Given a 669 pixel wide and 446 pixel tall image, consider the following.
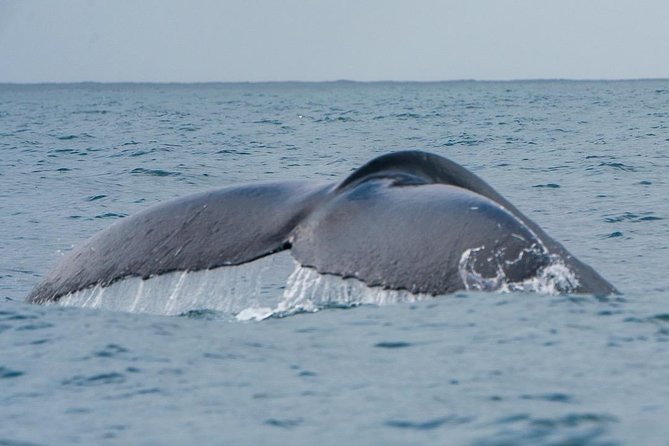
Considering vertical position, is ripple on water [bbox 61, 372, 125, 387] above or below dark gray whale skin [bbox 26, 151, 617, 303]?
below

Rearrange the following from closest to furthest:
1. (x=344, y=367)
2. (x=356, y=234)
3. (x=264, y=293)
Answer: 1. (x=356, y=234)
2. (x=344, y=367)
3. (x=264, y=293)

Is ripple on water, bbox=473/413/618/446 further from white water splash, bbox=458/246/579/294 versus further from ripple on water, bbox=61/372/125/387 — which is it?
ripple on water, bbox=61/372/125/387

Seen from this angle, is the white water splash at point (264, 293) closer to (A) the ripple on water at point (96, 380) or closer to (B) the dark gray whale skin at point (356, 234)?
(B) the dark gray whale skin at point (356, 234)

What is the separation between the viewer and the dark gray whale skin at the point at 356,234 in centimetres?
450

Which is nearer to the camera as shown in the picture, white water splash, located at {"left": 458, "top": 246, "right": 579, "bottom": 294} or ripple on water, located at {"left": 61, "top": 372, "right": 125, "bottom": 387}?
white water splash, located at {"left": 458, "top": 246, "right": 579, "bottom": 294}

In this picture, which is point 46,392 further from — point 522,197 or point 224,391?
point 522,197

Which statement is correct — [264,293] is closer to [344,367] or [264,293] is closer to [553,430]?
[344,367]

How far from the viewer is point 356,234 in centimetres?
478

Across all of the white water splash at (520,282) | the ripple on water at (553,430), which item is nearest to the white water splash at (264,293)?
the white water splash at (520,282)

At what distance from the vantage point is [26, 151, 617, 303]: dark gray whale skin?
4.50 meters

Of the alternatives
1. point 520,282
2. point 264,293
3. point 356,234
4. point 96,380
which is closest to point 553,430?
point 520,282

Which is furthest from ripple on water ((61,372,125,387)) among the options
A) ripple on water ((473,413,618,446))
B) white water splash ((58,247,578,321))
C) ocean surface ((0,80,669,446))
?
ripple on water ((473,413,618,446))

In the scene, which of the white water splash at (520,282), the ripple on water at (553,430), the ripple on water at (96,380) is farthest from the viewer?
the ripple on water at (96,380)

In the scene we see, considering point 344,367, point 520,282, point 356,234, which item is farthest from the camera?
point 344,367
